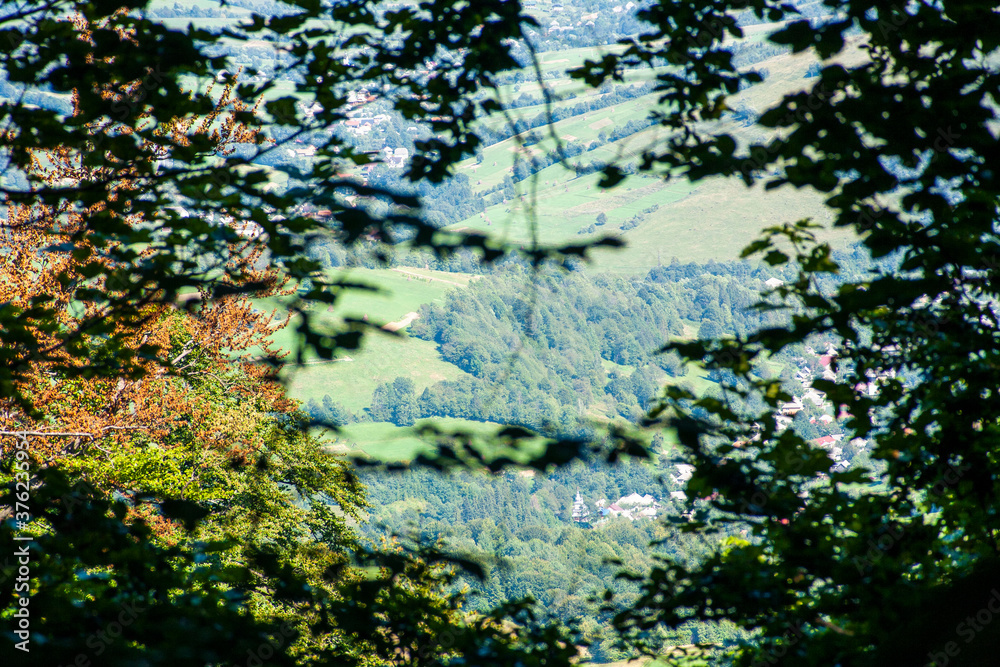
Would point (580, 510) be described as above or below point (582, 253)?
below

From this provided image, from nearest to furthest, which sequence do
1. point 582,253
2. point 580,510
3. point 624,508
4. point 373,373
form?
1. point 582,253
2. point 624,508
3. point 580,510
4. point 373,373

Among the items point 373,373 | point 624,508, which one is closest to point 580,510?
point 624,508

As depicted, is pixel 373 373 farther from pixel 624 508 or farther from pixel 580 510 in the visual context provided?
Answer: pixel 624 508

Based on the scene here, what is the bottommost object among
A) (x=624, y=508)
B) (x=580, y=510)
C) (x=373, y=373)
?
(x=580, y=510)

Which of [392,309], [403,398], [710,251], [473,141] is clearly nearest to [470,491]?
[403,398]

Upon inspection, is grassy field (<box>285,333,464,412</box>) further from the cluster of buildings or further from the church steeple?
the cluster of buildings

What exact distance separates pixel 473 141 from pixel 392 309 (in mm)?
114720

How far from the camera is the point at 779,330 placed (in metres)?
3.17

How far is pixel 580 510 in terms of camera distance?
9288 cm

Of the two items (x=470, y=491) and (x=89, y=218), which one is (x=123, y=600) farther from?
(x=470, y=491)

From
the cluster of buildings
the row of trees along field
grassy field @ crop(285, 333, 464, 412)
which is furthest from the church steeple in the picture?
the row of trees along field

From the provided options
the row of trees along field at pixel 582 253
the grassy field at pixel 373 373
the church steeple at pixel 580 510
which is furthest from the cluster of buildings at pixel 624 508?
the row of trees along field at pixel 582 253

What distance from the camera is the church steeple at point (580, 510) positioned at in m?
90.2

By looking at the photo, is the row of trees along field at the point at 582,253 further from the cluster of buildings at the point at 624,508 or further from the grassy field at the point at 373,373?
the grassy field at the point at 373,373
